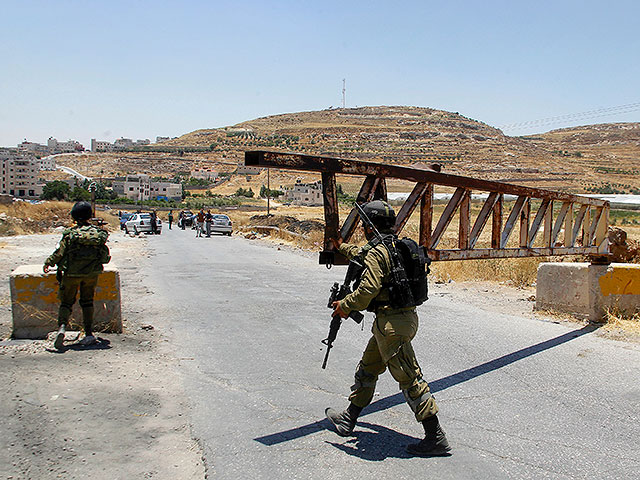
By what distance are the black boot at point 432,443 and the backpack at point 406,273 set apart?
825 mm

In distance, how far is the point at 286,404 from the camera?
16.0ft

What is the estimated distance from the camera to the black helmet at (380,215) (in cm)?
423

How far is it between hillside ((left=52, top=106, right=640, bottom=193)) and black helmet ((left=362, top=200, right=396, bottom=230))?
77024 millimetres

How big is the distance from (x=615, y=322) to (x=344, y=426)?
5.47m

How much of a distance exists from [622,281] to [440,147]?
419ft

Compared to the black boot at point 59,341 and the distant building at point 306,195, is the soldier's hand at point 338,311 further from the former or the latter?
the distant building at point 306,195

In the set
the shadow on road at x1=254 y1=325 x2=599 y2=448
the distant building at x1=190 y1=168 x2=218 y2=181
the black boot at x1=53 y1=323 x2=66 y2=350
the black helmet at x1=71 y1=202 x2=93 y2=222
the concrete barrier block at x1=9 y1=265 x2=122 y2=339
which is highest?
the distant building at x1=190 y1=168 x2=218 y2=181

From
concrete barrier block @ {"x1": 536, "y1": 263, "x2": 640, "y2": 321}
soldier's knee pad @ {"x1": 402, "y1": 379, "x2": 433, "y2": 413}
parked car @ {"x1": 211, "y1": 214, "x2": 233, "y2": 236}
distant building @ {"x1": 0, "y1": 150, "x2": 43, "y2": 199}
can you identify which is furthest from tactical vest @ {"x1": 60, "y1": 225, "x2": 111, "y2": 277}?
distant building @ {"x1": 0, "y1": 150, "x2": 43, "y2": 199}

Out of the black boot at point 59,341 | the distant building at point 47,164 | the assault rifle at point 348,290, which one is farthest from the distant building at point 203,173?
the assault rifle at point 348,290

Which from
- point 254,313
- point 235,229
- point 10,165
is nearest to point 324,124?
point 10,165

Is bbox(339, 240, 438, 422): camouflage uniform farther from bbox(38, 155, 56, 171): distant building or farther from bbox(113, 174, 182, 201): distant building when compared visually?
bbox(38, 155, 56, 171): distant building

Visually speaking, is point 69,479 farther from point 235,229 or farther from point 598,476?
point 235,229

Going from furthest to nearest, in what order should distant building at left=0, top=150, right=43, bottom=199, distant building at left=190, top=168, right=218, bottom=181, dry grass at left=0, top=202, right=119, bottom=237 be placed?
distant building at left=190, top=168, right=218, bottom=181 < distant building at left=0, top=150, right=43, bottom=199 < dry grass at left=0, top=202, right=119, bottom=237

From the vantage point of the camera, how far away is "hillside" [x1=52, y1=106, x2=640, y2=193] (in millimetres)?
93562
